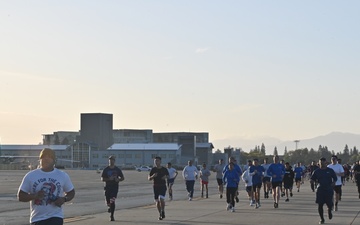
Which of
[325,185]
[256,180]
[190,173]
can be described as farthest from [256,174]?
[325,185]

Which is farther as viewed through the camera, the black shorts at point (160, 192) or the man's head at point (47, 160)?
the black shorts at point (160, 192)

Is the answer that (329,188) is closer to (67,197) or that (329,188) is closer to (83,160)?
(67,197)

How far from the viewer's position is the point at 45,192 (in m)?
9.52

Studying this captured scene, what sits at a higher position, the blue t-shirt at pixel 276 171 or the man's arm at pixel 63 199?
the blue t-shirt at pixel 276 171

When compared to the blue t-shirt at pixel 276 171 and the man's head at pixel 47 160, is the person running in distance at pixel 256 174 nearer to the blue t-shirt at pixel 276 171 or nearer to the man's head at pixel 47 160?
the blue t-shirt at pixel 276 171

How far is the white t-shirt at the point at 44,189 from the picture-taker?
9547mm

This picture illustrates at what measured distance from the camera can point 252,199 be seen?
27.2m

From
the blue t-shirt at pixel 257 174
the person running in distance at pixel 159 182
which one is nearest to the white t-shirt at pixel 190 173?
the blue t-shirt at pixel 257 174

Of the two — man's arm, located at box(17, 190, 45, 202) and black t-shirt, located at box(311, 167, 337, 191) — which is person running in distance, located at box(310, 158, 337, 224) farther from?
man's arm, located at box(17, 190, 45, 202)

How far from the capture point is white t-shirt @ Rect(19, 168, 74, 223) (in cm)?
955

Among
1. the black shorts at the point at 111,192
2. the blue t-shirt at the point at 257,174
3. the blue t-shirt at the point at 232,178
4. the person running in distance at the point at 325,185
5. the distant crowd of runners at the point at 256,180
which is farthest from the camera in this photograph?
the blue t-shirt at the point at 257,174

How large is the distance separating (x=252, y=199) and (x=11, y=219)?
9.10 metres

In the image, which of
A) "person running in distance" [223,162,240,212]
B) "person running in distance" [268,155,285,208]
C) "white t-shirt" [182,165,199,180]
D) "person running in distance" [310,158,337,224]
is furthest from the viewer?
"white t-shirt" [182,165,199,180]

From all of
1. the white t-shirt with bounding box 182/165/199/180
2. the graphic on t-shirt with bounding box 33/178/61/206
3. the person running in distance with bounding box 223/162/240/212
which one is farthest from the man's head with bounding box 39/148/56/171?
the white t-shirt with bounding box 182/165/199/180
